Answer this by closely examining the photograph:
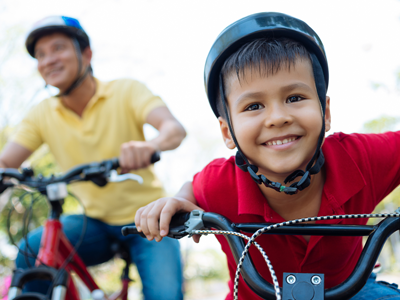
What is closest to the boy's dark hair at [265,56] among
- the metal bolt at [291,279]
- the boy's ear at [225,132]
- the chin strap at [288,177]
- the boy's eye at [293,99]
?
the boy's eye at [293,99]

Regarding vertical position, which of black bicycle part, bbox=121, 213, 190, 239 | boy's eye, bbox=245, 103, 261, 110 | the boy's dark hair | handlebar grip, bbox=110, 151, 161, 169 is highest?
the boy's dark hair

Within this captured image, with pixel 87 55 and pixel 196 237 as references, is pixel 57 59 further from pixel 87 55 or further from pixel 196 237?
pixel 196 237

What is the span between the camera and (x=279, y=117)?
1.45 metres

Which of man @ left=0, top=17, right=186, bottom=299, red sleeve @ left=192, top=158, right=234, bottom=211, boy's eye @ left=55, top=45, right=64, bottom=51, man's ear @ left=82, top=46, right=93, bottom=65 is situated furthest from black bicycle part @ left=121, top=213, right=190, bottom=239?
man's ear @ left=82, top=46, right=93, bottom=65

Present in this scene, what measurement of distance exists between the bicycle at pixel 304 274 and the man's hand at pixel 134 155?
2.75 ft

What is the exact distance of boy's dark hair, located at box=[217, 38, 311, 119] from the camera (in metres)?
1.55

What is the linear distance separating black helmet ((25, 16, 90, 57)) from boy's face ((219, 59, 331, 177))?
1716 mm

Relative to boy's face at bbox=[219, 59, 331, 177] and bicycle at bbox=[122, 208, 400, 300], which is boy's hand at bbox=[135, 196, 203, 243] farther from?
boy's face at bbox=[219, 59, 331, 177]

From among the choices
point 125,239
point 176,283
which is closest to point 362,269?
point 176,283

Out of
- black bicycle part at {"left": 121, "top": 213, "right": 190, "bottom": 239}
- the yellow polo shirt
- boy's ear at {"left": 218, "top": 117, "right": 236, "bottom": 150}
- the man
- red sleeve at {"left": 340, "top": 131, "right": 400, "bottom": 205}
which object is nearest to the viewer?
black bicycle part at {"left": 121, "top": 213, "right": 190, "bottom": 239}

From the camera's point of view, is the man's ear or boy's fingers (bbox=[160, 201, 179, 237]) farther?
the man's ear

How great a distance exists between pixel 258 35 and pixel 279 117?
1.23 ft

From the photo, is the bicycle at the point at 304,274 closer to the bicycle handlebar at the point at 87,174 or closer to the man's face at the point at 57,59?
the bicycle handlebar at the point at 87,174

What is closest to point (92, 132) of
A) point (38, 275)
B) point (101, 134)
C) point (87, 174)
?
point (101, 134)
